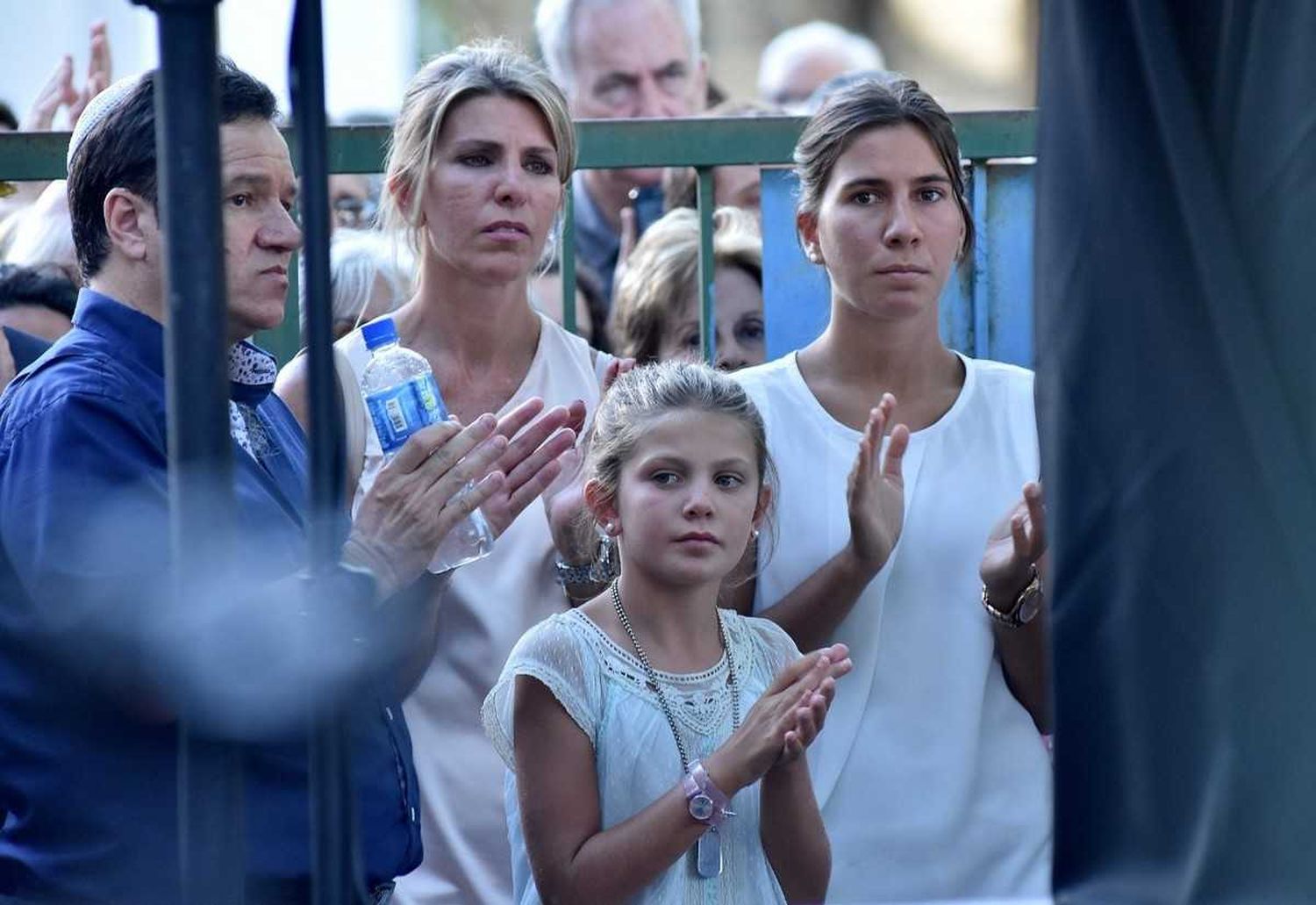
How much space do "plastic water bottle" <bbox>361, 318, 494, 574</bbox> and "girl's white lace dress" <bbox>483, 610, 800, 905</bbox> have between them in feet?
0.52

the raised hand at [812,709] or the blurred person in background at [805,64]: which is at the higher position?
the blurred person in background at [805,64]

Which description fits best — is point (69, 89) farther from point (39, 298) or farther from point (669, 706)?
point (669, 706)

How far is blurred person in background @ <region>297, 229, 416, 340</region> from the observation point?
397 cm

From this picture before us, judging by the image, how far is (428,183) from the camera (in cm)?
324

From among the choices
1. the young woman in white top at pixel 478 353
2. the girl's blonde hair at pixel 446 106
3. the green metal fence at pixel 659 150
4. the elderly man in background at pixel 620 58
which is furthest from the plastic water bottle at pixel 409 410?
the elderly man in background at pixel 620 58

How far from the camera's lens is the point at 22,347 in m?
3.54

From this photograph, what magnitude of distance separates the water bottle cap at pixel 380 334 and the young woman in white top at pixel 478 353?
0.57 ft

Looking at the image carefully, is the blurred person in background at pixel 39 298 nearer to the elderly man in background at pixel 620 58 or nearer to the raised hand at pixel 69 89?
the raised hand at pixel 69 89

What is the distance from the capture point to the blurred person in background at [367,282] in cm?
397

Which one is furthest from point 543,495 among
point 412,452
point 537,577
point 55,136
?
point 55,136

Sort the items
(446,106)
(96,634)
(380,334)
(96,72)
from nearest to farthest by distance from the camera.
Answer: (96,634) < (380,334) < (446,106) < (96,72)

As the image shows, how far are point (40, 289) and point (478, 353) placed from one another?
107 cm

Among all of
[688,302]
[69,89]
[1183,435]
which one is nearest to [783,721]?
[1183,435]

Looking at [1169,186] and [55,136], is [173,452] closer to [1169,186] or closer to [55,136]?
[1169,186]
